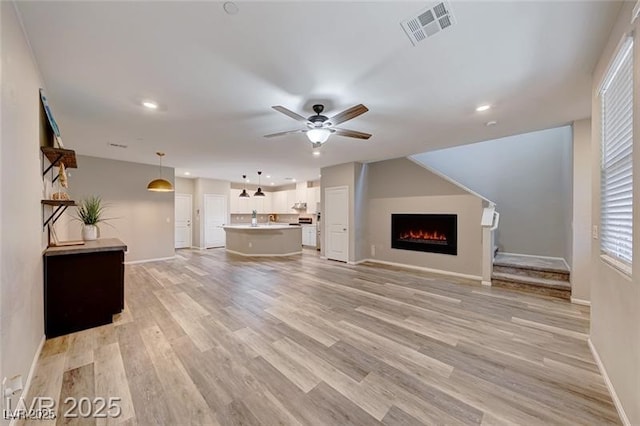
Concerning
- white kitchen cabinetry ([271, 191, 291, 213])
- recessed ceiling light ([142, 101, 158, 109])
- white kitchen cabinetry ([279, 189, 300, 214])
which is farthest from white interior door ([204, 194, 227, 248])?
recessed ceiling light ([142, 101, 158, 109])

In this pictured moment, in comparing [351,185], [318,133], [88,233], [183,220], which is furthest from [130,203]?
[318,133]

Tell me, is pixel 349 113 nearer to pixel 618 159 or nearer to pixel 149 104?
pixel 618 159

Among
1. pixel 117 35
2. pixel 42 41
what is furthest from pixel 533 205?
pixel 42 41

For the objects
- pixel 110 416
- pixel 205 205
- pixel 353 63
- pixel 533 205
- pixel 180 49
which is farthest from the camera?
pixel 205 205

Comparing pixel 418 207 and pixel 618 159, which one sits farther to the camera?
pixel 418 207

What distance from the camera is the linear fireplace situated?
17.1ft

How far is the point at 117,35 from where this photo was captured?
1816 mm

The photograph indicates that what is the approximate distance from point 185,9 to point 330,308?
3.34 metres

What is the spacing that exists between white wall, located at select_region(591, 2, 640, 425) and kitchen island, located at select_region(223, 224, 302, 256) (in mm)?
6266

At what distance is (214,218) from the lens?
29.3ft

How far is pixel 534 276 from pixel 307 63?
5.16 meters

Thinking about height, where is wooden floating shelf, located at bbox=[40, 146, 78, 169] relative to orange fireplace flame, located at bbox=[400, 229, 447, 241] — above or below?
above

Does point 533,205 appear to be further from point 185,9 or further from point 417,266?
point 185,9

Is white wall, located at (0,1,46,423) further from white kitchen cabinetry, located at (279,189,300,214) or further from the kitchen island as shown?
white kitchen cabinetry, located at (279,189,300,214)
